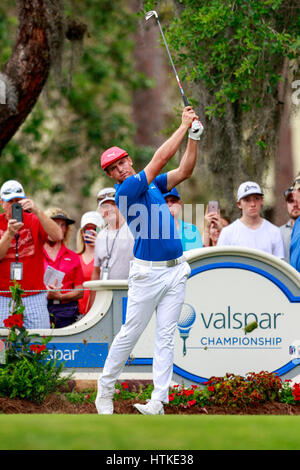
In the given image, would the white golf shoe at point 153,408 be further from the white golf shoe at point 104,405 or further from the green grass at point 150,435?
the green grass at point 150,435

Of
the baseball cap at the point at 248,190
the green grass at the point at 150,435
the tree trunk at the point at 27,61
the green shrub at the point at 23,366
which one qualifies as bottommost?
the green grass at the point at 150,435

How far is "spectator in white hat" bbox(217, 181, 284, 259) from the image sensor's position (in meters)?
8.59

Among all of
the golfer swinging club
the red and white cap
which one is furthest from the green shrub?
the red and white cap

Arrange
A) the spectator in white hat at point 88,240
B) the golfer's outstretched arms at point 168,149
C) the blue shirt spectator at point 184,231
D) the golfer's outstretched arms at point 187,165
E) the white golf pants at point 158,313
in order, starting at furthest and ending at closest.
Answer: the spectator in white hat at point 88,240, the blue shirt spectator at point 184,231, the white golf pants at point 158,313, the golfer's outstretched arms at point 187,165, the golfer's outstretched arms at point 168,149

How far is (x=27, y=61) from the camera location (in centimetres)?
1102

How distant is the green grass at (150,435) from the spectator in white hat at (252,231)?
459 cm

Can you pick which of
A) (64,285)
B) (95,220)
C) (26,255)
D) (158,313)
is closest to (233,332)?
(158,313)

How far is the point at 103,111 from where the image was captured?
19.3 meters

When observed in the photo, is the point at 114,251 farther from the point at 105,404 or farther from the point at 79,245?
the point at 105,404

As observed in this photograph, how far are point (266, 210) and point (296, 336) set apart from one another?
3.12 m

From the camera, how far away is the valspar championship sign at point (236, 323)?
809cm

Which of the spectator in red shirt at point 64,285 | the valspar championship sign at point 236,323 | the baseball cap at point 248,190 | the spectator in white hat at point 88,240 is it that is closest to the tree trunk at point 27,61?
the spectator in white hat at point 88,240

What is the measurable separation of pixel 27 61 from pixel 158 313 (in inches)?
205
